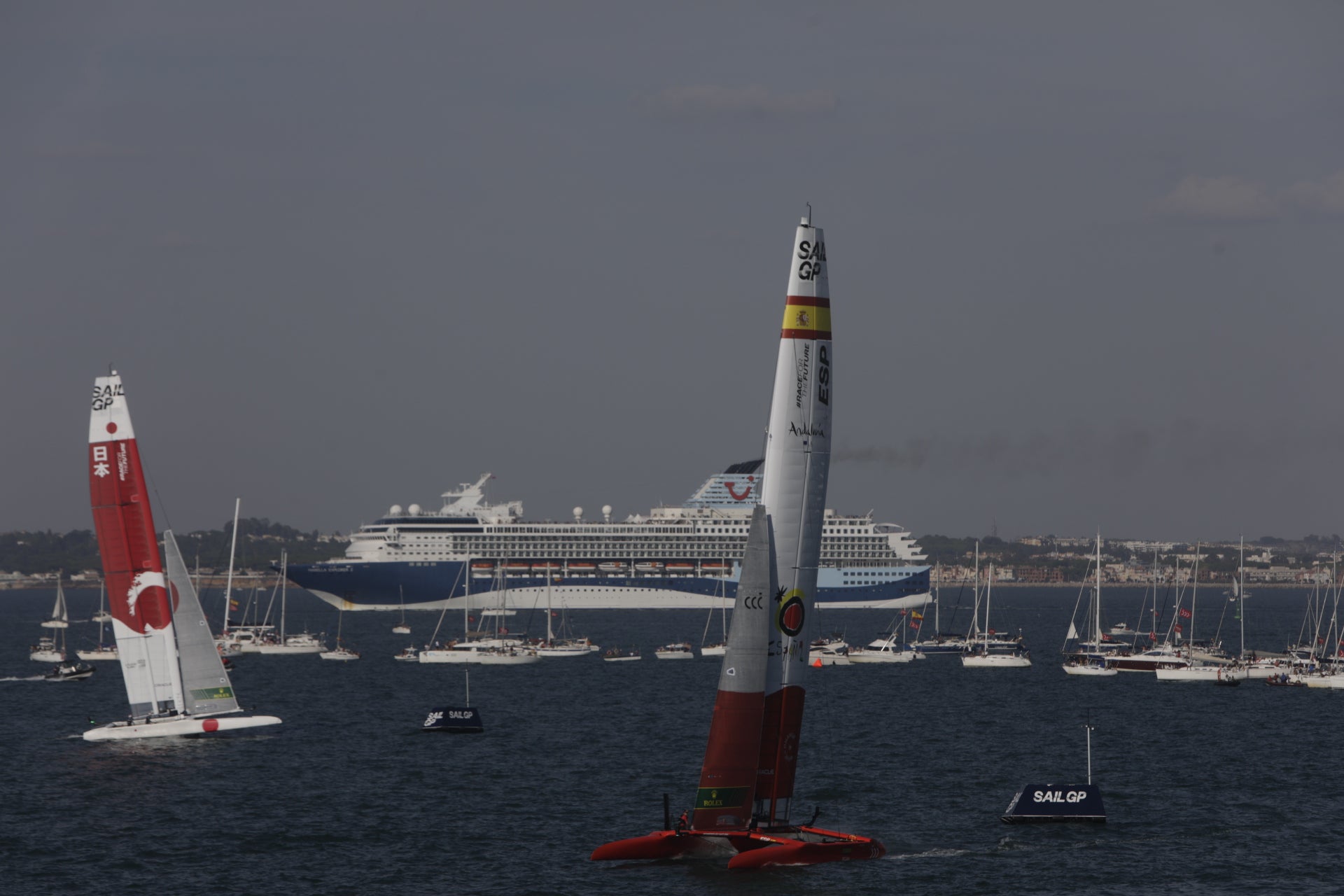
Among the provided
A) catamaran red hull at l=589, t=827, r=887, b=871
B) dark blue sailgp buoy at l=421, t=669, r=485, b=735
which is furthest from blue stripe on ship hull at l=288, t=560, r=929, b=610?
catamaran red hull at l=589, t=827, r=887, b=871

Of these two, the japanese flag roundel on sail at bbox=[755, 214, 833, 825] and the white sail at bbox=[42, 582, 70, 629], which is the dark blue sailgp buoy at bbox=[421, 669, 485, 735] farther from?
the white sail at bbox=[42, 582, 70, 629]

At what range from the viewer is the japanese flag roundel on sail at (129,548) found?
131ft

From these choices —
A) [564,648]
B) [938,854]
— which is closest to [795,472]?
[938,854]

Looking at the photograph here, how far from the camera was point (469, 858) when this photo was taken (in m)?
27.5

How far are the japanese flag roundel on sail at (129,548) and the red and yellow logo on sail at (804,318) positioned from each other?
73.5 ft

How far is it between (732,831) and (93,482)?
23001 mm

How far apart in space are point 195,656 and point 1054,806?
22.3 m

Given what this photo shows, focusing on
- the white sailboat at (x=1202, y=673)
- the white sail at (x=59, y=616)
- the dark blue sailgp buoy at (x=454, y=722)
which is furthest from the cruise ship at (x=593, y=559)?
the dark blue sailgp buoy at (x=454, y=722)

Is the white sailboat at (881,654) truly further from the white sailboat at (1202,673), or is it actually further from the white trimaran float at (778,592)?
the white trimaran float at (778,592)

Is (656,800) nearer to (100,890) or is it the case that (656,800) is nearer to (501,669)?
(100,890)

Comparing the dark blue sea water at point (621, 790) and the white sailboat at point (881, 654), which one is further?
the white sailboat at point (881, 654)

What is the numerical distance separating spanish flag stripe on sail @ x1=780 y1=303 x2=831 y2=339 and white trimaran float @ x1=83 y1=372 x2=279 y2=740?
872 inches

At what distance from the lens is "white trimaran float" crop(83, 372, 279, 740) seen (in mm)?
39938

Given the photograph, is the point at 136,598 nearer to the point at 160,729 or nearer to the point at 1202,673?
the point at 160,729
